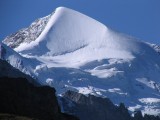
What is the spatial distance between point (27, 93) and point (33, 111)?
5.59 metres

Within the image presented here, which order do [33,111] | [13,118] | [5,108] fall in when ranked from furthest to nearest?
[33,111] < [5,108] < [13,118]

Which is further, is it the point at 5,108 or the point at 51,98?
the point at 51,98

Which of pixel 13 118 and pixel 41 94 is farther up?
pixel 41 94

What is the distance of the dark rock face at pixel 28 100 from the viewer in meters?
143

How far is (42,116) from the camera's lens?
150625mm

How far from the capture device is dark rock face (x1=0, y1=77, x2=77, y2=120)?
5630 inches

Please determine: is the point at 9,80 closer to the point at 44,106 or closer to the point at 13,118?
the point at 44,106

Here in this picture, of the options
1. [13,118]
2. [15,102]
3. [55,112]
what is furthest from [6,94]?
[13,118]

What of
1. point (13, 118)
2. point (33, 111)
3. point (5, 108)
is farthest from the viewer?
point (33, 111)

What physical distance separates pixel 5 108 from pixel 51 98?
1812cm

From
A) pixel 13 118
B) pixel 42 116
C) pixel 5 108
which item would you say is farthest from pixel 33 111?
pixel 13 118

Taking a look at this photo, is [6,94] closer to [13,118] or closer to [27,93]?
[27,93]

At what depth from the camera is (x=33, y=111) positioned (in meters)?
150

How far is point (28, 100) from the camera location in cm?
15375
